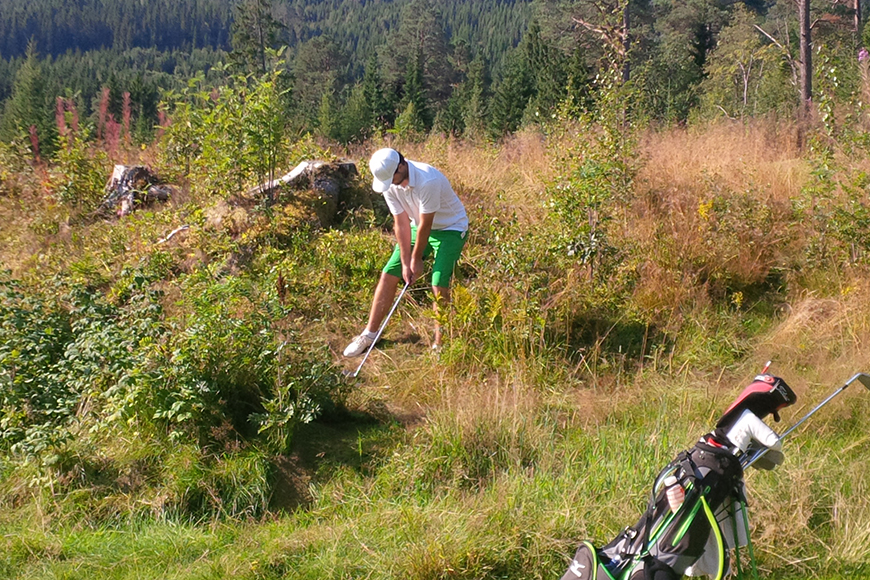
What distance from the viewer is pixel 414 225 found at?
5.71 meters

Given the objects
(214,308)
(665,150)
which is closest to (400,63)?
(665,150)

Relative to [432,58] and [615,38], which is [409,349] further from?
[432,58]

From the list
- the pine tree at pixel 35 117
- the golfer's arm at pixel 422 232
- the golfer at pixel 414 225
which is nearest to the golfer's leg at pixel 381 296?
the golfer at pixel 414 225

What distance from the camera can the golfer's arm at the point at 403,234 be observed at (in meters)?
5.36

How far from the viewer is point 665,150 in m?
9.47

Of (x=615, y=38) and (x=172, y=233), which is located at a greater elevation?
(x=615, y=38)

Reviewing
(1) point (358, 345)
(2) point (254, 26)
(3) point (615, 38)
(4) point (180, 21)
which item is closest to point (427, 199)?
(1) point (358, 345)

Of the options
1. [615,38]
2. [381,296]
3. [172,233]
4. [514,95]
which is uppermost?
[615,38]

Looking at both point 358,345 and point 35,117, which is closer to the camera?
point 358,345

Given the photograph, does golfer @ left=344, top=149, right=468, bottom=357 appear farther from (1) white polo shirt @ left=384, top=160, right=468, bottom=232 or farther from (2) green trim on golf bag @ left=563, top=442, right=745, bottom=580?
(2) green trim on golf bag @ left=563, top=442, right=745, bottom=580

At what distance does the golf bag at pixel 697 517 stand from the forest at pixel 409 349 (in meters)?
0.56

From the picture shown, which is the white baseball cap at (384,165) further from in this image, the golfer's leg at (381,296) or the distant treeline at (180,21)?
the distant treeline at (180,21)

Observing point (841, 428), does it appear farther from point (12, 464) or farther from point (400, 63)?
point (400, 63)

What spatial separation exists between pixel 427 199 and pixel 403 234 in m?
0.33
